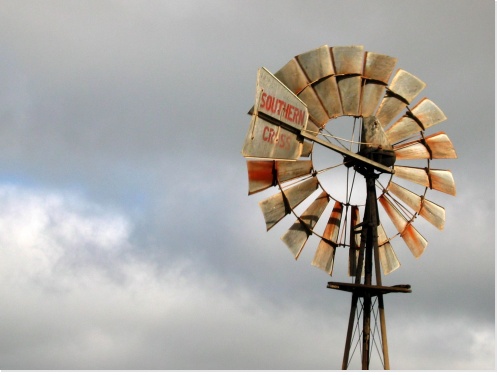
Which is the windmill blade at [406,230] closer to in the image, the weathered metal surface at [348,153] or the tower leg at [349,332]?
the weathered metal surface at [348,153]

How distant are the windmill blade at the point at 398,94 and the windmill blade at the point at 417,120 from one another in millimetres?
249

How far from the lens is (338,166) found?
62.3ft

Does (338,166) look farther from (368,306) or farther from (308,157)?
(368,306)

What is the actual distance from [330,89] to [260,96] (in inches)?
113

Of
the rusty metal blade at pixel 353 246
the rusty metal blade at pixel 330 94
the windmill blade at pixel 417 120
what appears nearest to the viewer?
the rusty metal blade at pixel 330 94

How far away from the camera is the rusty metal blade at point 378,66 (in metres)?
19.2

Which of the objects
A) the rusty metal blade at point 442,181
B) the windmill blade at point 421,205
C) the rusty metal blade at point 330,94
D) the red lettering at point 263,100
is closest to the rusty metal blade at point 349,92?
the rusty metal blade at point 330,94

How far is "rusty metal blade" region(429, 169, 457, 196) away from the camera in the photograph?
2016 cm

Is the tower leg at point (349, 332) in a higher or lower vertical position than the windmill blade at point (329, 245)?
lower

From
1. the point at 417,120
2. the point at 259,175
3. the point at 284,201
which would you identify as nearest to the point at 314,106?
the point at 259,175

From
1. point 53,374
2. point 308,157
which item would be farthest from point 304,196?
point 53,374

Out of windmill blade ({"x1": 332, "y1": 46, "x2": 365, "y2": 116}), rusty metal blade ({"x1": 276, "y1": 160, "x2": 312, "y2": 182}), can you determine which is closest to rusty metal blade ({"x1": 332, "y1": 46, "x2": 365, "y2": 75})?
windmill blade ({"x1": 332, "y1": 46, "x2": 365, "y2": 116})

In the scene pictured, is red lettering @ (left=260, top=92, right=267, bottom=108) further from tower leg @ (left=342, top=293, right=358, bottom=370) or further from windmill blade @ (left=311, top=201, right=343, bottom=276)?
tower leg @ (left=342, top=293, right=358, bottom=370)

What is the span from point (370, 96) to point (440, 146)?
2.32 m
